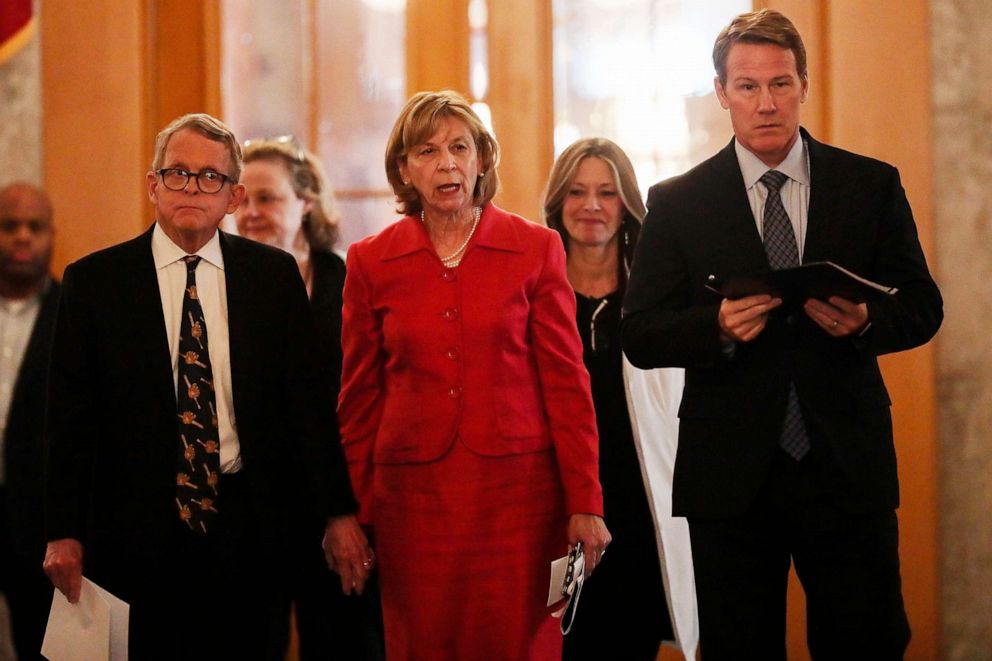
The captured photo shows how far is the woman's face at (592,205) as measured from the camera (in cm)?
332

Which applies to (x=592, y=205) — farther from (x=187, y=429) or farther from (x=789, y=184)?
(x=187, y=429)

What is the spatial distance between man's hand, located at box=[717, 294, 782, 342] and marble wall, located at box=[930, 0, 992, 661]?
171 cm

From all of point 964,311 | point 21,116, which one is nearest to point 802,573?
point 964,311

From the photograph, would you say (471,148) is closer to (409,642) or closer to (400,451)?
(400,451)

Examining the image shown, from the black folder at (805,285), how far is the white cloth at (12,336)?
7.70ft

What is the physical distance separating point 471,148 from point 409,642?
1101mm

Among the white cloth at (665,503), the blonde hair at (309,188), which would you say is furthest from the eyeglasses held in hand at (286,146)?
the white cloth at (665,503)

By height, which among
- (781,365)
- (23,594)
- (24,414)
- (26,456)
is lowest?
(23,594)

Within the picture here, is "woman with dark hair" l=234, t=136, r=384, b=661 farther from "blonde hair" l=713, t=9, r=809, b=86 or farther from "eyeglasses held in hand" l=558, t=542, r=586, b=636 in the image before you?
"blonde hair" l=713, t=9, r=809, b=86

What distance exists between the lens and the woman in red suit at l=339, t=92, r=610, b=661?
2492 mm

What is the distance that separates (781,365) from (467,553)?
773 millimetres

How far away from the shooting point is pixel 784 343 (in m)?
2.37

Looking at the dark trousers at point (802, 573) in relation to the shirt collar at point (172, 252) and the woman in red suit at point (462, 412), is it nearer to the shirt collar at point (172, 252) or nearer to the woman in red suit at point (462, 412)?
the woman in red suit at point (462, 412)

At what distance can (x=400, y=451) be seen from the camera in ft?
8.26
